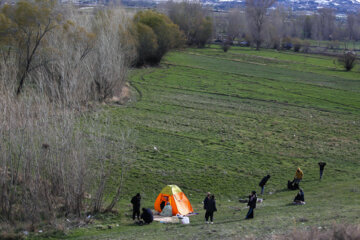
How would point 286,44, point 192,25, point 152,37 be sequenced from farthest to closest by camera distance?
point 286,44 < point 192,25 < point 152,37

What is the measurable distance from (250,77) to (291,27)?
110m

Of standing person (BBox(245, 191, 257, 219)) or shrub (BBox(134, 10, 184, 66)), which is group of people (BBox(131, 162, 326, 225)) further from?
shrub (BBox(134, 10, 184, 66))

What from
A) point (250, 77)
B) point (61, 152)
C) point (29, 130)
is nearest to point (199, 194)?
point (61, 152)

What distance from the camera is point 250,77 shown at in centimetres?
7956

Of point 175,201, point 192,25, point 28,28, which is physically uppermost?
point 192,25

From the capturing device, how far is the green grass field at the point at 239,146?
65.7ft

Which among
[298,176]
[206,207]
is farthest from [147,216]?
[298,176]

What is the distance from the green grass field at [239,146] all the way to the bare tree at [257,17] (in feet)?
214

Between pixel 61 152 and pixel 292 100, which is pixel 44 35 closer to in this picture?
pixel 61 152

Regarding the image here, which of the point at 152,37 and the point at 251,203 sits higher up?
the point at 152,37

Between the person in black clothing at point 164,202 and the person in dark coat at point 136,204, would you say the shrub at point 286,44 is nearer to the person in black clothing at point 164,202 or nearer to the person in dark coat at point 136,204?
the person in black clothing at point 164,202

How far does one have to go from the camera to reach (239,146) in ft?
125

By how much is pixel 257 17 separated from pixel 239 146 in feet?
405

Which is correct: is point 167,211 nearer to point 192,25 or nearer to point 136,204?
point 136,204
